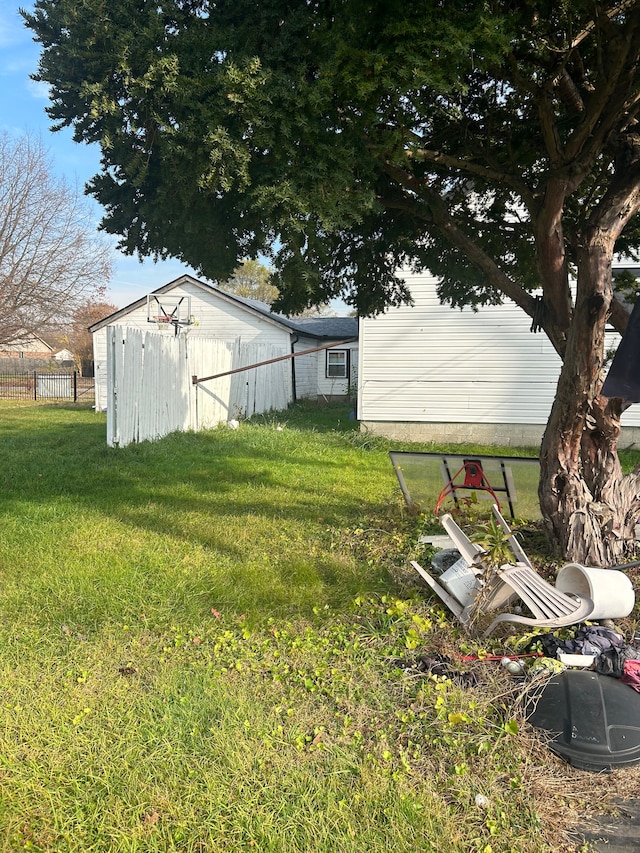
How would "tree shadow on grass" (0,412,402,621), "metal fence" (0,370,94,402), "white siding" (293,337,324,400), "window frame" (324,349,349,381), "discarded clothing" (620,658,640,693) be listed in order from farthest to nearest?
1. "metal fence" (0,370,94,402)
2. "window frame" (324,349,349,381)
3. "white siding" (293,337,324,400)
4. "tree shadow on grass" (0,412,402,621)
5. "discarded clothing" (620,658,640,693)

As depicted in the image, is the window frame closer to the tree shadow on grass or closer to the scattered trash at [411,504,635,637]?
the tree shadow on grass

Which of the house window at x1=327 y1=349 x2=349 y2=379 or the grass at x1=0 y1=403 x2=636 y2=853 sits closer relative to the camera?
the grass at x1=0 y1=403 x2=636 y2=853

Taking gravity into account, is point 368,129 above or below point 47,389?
above

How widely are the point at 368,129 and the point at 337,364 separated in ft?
66.8

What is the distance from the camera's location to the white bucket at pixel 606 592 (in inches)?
121

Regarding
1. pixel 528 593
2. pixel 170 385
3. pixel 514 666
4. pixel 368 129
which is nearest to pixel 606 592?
pixel 528 593

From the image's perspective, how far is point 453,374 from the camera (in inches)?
467

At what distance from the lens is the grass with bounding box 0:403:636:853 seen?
204 centimetres

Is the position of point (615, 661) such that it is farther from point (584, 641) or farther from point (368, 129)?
point (368, 129)

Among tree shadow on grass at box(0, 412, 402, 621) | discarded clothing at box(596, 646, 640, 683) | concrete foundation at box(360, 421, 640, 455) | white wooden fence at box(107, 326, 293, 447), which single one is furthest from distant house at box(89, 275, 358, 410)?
discarded clothing at box(596, 646, 640, 683)

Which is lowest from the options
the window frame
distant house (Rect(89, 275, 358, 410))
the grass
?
the grass

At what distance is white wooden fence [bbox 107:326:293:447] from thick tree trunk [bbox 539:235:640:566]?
667 cm

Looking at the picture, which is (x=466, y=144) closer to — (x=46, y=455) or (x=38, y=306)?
(x=46, y=455)

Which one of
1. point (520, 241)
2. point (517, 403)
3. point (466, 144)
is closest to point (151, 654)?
point (466, 144)
